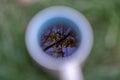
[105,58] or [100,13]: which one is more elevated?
[100,13]

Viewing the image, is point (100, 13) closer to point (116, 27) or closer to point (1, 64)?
point (116, 27)

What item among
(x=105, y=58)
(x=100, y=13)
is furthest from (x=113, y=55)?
(x=100, y=13)
